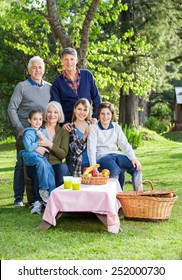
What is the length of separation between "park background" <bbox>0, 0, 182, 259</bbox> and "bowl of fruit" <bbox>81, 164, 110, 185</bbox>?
47 centimetres

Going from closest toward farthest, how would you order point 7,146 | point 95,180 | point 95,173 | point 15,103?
1. point 95,180
2. point 95,173
3. point 15,103
4. point 7,146

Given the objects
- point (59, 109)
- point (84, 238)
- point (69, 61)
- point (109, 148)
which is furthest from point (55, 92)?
point (84, 238)

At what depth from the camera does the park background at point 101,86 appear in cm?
572

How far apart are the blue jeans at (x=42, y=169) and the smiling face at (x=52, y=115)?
458mm

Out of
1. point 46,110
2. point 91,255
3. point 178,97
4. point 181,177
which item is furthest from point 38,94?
point 178,97

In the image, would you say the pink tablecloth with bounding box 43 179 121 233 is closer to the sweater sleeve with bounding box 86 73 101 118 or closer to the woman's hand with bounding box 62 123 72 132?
the woman's hand with bounding box 62 123 72 132

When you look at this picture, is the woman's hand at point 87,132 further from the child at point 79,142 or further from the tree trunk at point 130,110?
the tree trunk at point 130,110

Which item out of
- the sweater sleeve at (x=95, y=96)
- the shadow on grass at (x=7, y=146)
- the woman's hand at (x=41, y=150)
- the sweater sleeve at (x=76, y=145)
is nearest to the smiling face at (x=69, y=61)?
the sweater sleeve at (x=95, y=96)

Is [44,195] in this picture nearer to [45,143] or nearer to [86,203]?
[45,143]

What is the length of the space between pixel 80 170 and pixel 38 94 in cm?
114

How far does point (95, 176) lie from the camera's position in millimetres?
6984

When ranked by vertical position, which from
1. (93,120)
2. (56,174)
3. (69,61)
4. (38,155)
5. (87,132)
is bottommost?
(56,174)

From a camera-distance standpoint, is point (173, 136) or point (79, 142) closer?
point (79, 142)

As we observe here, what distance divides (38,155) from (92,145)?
676 mm
